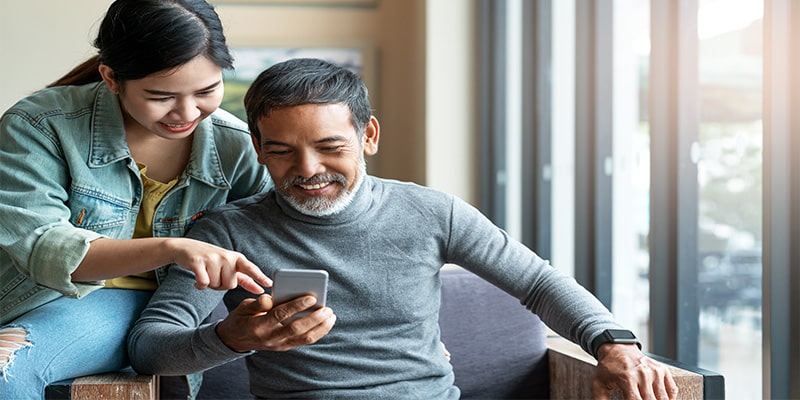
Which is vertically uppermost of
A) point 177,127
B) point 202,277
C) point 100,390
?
point 177,127

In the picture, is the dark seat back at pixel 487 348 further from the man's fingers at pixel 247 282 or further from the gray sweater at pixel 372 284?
the man's fingers at pixel 247 282

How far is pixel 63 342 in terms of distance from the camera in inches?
69.8

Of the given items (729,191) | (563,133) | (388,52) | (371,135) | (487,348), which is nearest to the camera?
(371,135)

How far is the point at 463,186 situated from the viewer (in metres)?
4.84

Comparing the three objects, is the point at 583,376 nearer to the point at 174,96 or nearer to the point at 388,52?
the point at 174,96

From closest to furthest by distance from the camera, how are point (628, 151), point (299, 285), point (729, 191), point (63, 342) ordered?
point (299, 285) → point (63, 342) → point (628, 151) → point (729, 191)

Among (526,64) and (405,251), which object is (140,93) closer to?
(405,251)

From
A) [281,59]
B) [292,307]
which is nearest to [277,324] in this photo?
[292,307]

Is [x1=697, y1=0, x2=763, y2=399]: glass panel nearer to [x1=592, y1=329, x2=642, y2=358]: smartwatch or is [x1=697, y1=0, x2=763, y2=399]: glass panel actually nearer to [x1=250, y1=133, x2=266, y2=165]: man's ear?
[x1=592, y1=329, x2=642, y2=358]: smartwatch

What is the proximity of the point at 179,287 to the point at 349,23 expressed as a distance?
3662mm

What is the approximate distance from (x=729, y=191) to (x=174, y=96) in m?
2.65

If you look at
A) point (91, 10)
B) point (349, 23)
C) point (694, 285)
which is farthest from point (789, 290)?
point (91, 10)

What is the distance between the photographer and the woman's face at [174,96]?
6.01 ft

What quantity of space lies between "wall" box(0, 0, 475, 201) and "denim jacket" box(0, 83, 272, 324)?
8.82ft
